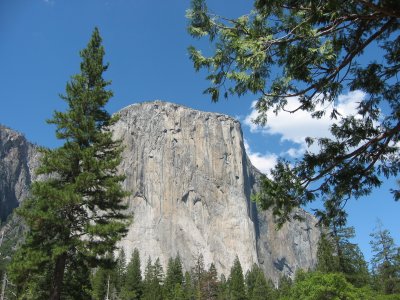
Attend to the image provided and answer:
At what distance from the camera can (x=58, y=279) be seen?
1550 centimetres

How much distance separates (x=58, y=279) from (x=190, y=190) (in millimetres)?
120273

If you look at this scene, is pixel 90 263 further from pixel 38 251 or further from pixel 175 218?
pixel 175 218

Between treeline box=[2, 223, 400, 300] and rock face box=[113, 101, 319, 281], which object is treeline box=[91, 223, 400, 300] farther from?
rock face box=[113, 101, 319, 281]

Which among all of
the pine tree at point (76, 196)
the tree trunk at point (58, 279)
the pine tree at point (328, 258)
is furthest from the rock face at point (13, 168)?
the tree trunk at point (58, 279)

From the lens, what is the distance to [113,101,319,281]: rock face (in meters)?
125

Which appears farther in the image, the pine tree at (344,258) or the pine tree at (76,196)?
the pine tree at (344,258)

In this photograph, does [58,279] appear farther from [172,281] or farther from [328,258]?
[172,281]

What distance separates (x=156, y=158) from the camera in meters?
140

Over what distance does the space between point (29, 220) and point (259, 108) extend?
33.4 ft

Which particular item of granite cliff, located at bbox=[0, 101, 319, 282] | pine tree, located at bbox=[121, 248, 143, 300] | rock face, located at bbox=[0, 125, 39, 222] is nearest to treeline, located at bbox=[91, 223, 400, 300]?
pine tree, located at bbox=[121, 248, 143, 300]

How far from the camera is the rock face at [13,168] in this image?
148 m

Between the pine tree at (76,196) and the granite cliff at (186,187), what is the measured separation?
10260 centimetres

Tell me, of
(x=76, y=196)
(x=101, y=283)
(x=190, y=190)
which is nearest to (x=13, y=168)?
(x=190, y=190)

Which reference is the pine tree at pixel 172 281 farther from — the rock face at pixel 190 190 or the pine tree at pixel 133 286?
the rock face at pixel 190 190
